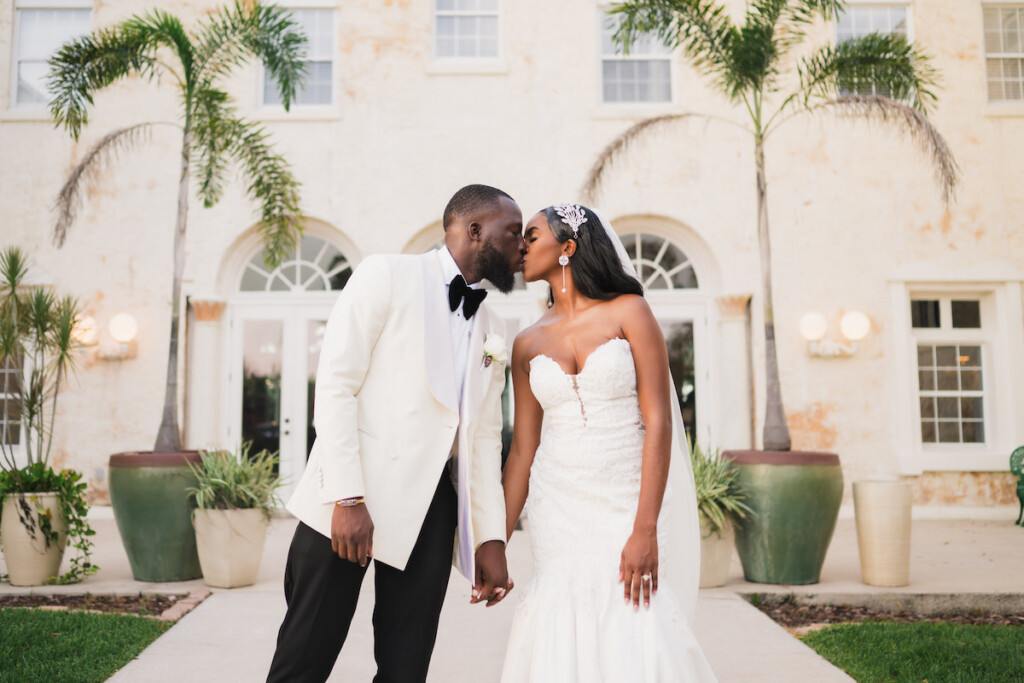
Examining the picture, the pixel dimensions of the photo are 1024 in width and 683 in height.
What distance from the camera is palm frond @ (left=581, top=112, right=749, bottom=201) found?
354 inches

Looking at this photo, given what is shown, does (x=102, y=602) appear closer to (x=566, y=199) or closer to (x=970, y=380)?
(x=566, y=199)

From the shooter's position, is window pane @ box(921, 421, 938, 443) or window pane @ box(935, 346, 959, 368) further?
window pane @ box(935, 346, 959, 368)

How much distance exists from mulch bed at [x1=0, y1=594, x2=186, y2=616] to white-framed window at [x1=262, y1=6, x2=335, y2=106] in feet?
22.6

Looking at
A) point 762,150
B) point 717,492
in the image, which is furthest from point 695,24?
point 717,492

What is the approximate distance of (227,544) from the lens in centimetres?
569

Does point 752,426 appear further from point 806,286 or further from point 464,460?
point 464,460

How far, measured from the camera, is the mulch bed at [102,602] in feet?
17.4

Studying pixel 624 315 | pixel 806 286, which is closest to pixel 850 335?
pixel 806 286

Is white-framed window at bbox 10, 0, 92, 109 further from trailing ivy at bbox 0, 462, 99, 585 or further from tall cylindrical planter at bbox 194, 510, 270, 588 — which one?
tall cylindrical planter at bbox 194, 510, 270, 588

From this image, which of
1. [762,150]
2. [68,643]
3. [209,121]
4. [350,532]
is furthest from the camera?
[209,121]

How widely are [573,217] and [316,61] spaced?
883 cm

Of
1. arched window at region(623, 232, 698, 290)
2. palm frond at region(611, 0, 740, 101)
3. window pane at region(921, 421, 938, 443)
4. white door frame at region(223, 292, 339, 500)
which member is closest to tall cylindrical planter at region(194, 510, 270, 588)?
white door frame at region(223, 292, 339, 500)

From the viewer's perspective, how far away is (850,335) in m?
9.89

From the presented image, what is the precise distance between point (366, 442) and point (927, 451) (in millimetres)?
9637
